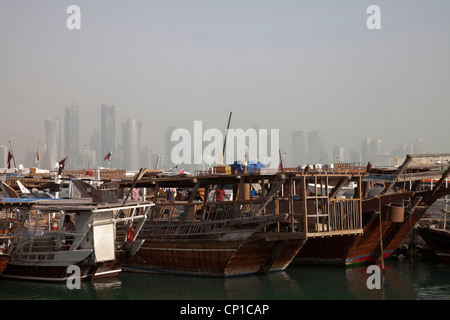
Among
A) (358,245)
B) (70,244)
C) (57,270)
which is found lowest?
(358,245)

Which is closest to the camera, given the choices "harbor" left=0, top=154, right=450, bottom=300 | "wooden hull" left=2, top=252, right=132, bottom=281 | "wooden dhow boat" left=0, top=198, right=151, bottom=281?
"wooden dhow boat" left=0, top=198, right=151, bottom=281

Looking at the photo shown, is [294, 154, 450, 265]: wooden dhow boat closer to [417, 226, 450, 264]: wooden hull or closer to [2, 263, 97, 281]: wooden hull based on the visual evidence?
[417, 226, 450, 264]: wooden hull

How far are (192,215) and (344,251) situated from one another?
6766 mm

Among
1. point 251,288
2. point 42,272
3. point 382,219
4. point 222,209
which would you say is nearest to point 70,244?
point 42,272

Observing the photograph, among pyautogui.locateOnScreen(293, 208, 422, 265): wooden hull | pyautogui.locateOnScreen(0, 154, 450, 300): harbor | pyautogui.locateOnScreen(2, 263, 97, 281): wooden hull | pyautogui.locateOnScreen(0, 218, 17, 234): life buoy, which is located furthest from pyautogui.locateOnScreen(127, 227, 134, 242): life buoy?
pyautogui.locateOnScreen(293, 208, 422, 265): wooden hull

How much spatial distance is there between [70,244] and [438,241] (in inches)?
633

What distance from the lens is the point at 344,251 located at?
24.9 m

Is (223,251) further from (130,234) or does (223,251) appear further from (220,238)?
(130,234)

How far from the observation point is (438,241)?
87.8 ft

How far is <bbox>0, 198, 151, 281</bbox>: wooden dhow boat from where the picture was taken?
65.3 ft

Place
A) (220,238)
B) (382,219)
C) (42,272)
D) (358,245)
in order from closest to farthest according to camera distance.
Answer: (42,272)
(220,238)
(382,219)
(358,245)

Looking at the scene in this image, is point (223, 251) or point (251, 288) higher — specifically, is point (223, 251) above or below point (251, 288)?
above
